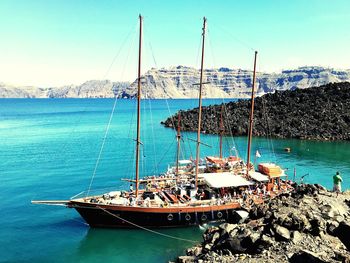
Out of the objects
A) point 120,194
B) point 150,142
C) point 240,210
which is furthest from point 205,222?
point 150,142

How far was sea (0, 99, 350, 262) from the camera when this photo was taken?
28.2 meters

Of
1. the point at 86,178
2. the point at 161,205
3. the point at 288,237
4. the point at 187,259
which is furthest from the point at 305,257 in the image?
the point at 86,178

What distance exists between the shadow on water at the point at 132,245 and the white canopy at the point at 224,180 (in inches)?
187

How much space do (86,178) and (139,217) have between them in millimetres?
21133

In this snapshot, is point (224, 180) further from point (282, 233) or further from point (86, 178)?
point (86, 178)

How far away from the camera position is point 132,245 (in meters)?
28.9

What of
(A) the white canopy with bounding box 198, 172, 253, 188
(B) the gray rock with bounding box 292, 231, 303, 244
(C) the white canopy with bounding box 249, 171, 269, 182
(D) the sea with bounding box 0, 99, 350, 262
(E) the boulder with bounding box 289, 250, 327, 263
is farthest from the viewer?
(C) the white canopy with bounding box 249, 171, 269, 182

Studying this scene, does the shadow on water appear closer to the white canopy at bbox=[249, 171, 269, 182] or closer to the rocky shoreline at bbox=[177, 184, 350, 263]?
the rocky shoreline at bbox=[177, 184, 350, 263]

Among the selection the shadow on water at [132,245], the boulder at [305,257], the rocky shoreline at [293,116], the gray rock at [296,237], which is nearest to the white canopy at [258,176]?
the shadow on water at [132,245]

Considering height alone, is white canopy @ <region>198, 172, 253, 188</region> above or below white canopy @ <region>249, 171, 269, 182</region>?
below

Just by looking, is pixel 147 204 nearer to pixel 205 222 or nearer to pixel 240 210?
pixel 205 222

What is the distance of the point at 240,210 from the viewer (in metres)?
32.0

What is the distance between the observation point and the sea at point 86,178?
2822cm

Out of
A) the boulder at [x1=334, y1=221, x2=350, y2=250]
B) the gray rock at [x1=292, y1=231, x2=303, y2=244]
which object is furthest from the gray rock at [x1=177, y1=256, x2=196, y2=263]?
the boulder at [x1=334, y1=221, x2=350, y2=250]
